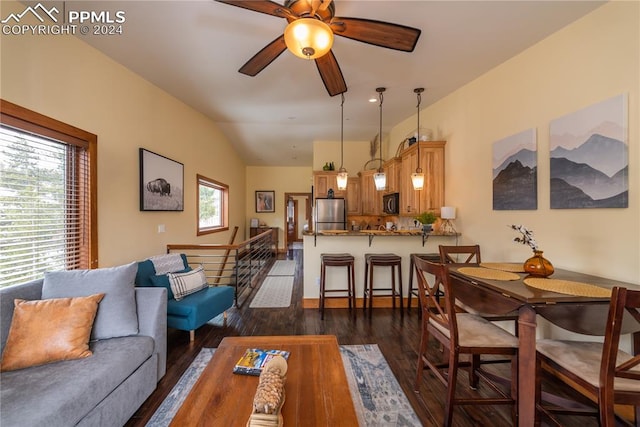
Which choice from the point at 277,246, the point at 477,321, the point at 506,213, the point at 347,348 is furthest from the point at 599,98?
the point at 277,246

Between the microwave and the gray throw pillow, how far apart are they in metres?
4.07

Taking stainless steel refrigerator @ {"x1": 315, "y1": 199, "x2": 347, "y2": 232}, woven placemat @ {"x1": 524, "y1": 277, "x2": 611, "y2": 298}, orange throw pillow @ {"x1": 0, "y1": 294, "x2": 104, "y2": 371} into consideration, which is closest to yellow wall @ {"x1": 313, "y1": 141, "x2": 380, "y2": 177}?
stainless steel refrigerator @ {"x1": 315, "y1": 199, "x2": 347, "y2": 232}

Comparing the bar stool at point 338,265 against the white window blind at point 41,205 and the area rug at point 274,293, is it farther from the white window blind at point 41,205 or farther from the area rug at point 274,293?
the white window blind at point 41,205

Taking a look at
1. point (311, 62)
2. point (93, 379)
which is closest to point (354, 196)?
point (311, 62)

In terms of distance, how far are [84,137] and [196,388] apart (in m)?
2.56

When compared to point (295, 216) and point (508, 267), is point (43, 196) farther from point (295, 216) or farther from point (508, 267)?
point (295, 216)

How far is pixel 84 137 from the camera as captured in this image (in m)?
2.50

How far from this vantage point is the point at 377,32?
181cm

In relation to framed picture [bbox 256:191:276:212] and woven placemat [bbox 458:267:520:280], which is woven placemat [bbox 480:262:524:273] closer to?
woven placemat [bbox 458:267:520:280]

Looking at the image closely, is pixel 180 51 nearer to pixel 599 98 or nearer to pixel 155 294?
pixel 155 294

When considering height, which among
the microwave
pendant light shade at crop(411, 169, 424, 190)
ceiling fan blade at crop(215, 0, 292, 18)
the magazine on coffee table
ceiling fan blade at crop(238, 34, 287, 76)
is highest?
ceiling fan blade at crop(215, 0, 292, 18)

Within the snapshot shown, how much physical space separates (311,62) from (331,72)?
0.79 metres

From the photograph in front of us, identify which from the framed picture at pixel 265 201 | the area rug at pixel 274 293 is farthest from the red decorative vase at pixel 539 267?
the framed picture at pixel 265 201

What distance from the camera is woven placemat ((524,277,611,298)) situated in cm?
155
